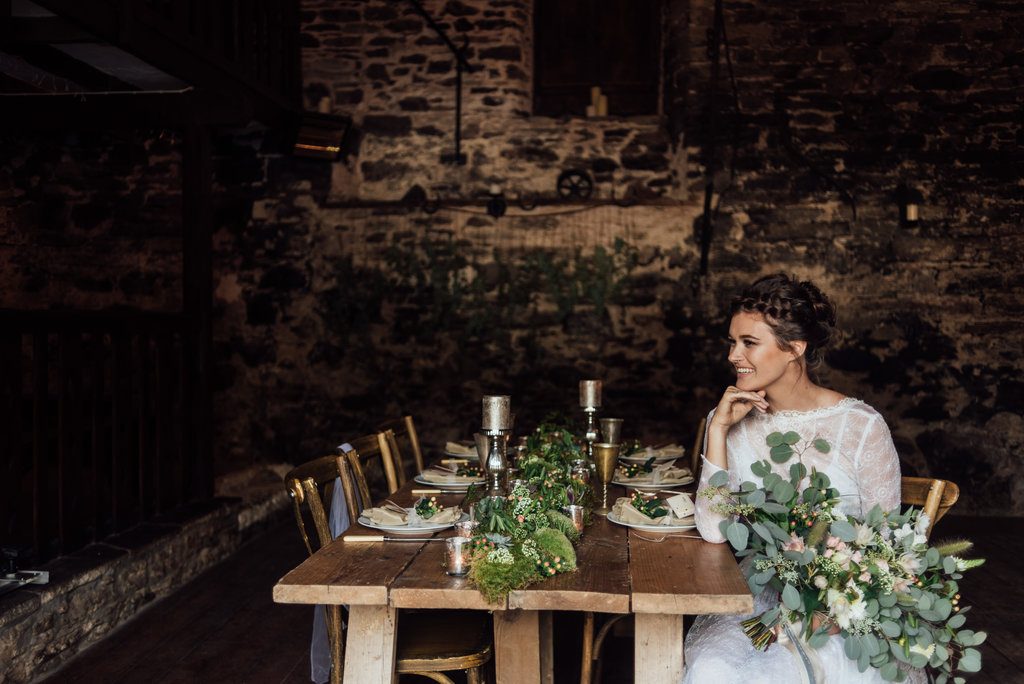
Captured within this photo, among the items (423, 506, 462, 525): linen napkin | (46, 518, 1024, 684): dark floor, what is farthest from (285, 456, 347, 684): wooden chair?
(46, 518, 1024, 684): dark floor

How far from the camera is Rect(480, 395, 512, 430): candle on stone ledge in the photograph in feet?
7.70

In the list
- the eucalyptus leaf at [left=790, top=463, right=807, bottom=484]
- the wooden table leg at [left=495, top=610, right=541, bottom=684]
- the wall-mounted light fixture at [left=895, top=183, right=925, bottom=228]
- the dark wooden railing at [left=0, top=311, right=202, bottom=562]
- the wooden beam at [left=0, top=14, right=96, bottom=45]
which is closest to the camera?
the eucalyptus leaf at [left=790, top=463, right=807, bottom=484]

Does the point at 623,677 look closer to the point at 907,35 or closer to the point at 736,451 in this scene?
the point at 736,451

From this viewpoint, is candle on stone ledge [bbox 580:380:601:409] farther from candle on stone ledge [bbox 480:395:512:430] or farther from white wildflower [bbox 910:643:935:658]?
white wildflower [bbox 910:643:935:658]

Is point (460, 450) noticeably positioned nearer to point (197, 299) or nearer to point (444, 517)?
point (444, 517)

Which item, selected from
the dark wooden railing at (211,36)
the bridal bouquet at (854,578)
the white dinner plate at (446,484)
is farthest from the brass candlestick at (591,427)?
the dark wooden railing at (211,36)

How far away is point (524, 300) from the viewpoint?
6391mm

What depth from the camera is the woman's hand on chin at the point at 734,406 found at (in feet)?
7.69

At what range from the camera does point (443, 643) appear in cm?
240

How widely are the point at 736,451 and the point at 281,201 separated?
190 inches

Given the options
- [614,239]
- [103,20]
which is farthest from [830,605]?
[614,239]

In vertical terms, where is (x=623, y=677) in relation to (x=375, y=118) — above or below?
below

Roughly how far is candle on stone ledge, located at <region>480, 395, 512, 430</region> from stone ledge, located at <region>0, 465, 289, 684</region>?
192cm

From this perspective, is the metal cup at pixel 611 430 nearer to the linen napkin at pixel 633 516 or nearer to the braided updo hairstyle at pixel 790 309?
the linen napkin at pixel 633 516
